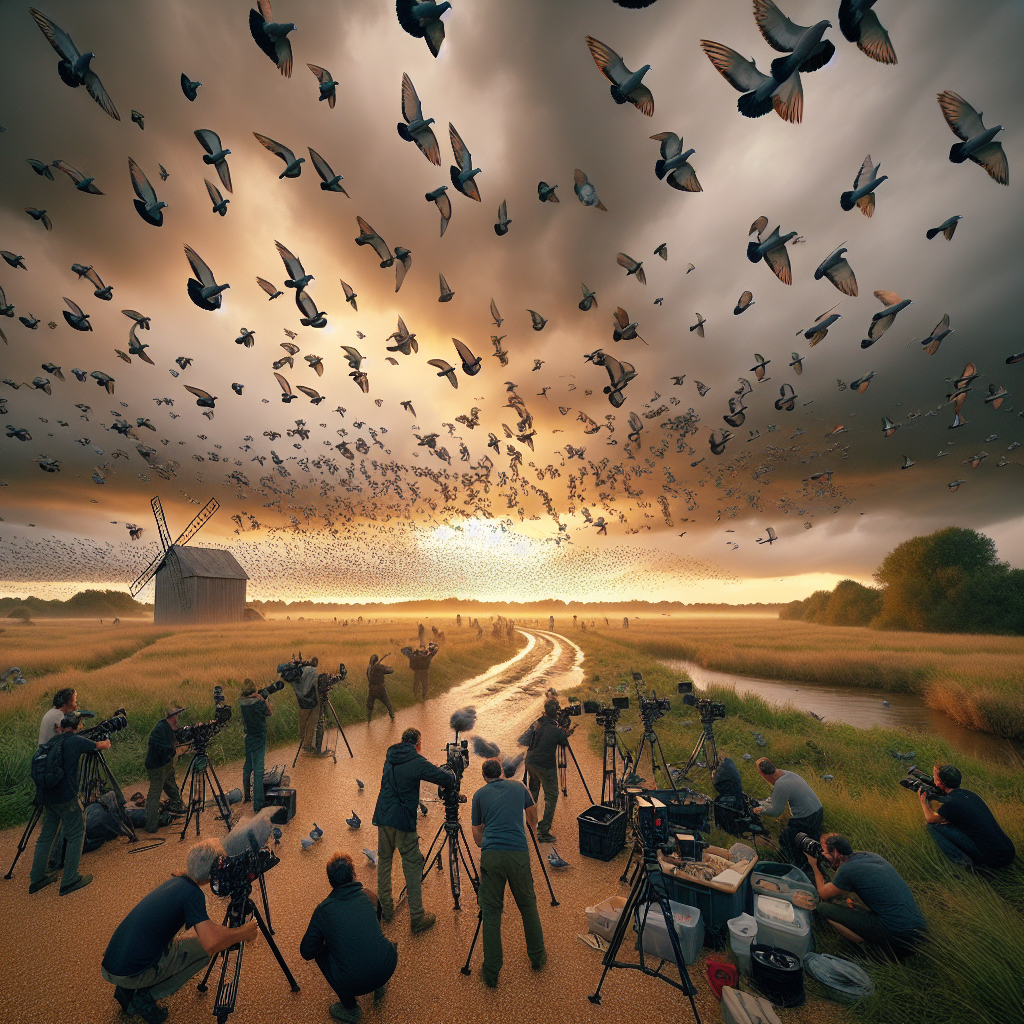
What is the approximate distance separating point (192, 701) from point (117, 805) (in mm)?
7806

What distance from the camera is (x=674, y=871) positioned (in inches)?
241

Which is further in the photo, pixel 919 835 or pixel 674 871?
pixel 919 835

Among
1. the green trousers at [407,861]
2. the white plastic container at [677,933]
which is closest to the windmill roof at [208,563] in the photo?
the green trousers at [407,861]

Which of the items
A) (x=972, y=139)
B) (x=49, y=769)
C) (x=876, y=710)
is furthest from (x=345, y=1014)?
(x=876, y=710)

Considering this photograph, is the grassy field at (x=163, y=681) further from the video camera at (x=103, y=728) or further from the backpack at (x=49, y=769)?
the backpack at (x=49, y=769)

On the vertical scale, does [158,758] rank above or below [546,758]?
above

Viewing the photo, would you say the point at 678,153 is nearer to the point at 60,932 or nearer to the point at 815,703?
the point at 60,932

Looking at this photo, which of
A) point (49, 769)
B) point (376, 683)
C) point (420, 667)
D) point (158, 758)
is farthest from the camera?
point (420, 667)

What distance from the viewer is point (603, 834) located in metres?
7.90

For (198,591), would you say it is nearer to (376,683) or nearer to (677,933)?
(376,683)

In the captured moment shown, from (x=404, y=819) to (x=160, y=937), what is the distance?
8.39ft

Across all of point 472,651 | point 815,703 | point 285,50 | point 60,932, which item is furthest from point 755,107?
point 472,651

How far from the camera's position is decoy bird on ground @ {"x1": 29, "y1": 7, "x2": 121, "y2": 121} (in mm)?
5875

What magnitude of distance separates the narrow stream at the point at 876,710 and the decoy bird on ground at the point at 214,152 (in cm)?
2231
